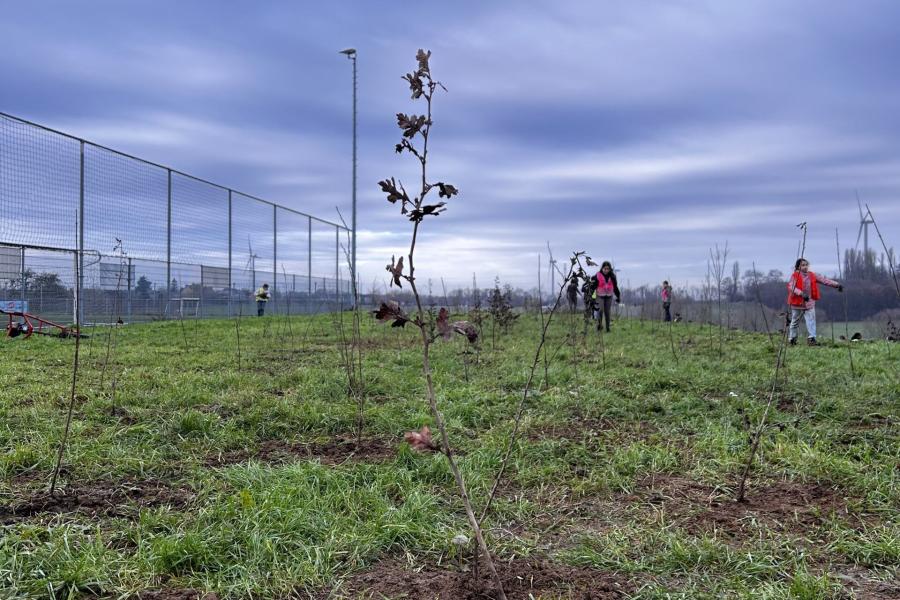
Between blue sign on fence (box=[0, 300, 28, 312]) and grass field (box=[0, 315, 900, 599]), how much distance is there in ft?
21.1

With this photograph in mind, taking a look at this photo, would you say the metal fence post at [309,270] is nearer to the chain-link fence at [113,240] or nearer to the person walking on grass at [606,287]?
the chain-link fence at [113,240]

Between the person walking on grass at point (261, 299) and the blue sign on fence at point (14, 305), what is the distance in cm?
825

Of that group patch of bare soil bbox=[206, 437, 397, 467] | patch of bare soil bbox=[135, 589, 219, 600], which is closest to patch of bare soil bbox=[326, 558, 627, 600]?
patch of bare soil bbox=[135, 589, 219, 600]

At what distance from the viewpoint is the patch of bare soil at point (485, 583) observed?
2.17m

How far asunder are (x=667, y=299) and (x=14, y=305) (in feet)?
55.1

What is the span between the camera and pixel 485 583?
223 centimetres

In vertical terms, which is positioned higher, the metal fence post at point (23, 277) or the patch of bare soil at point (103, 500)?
the metal fence post at point (23, 277)

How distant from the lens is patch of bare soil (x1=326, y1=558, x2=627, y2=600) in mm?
2168

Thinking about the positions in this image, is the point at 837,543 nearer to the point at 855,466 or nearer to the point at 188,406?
the point at 855,466

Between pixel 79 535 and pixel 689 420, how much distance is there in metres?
4.21

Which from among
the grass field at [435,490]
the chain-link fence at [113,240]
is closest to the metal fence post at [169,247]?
the chain-link fence at [113,240]

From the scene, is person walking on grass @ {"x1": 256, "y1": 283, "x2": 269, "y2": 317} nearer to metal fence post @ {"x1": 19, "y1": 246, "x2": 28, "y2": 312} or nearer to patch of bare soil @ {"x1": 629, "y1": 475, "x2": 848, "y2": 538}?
metal fence post @ {"x1": 19, "y1": 246, "x2": 28, "y2": 312}

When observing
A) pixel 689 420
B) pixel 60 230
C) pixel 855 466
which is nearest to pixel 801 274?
pixel 689 420

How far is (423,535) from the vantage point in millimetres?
2643
